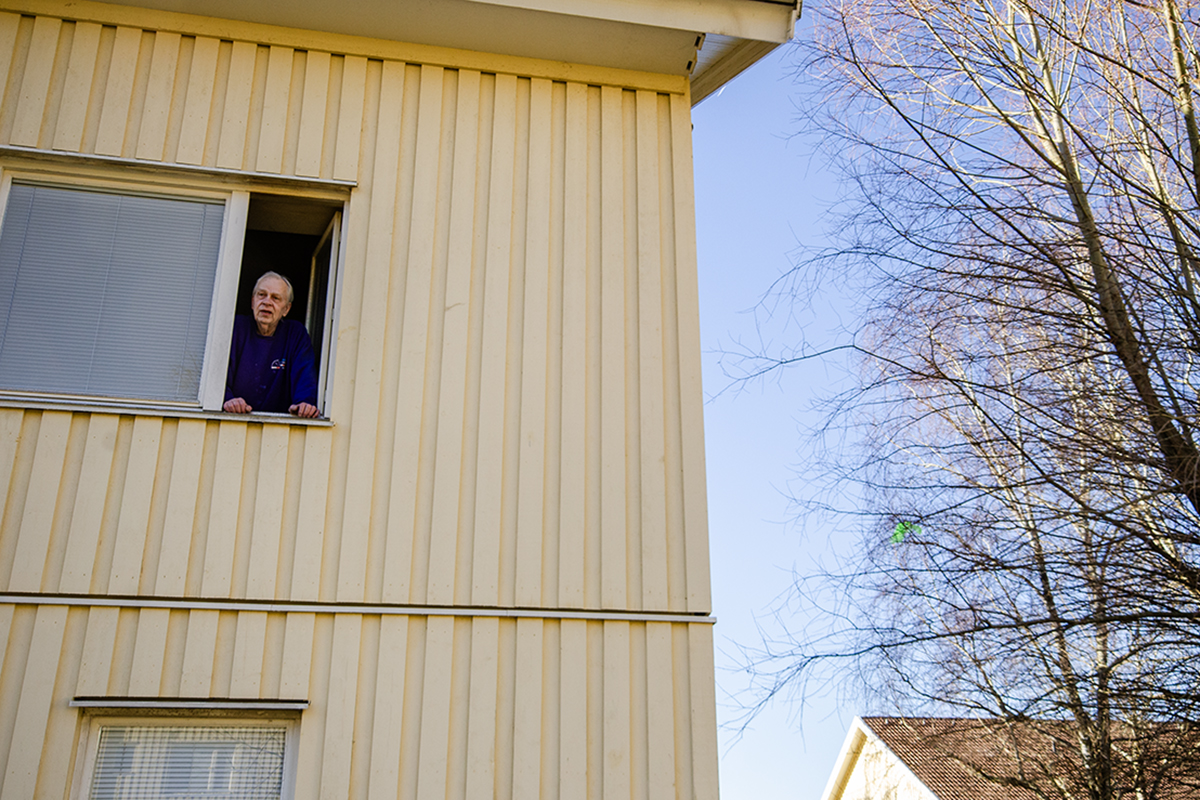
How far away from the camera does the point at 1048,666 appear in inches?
303

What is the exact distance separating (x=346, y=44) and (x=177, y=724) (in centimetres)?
359

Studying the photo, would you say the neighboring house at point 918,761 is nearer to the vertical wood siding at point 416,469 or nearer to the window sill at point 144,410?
the vertical wood siding at point 416,469

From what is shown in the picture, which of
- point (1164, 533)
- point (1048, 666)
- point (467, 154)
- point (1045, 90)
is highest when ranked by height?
point (1045, 90)

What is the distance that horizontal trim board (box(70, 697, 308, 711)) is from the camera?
14.3 feet

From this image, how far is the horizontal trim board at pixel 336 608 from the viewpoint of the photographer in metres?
4.50

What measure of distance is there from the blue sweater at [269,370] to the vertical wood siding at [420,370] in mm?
228

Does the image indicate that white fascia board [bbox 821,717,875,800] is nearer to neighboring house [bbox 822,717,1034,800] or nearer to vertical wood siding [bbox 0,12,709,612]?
neighboring house [bbox 822,717,1034,800]

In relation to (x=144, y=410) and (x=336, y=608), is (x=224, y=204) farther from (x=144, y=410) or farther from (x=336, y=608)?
(x=336, y=608)

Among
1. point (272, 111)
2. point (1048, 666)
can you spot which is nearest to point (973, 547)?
point (1048, 666)

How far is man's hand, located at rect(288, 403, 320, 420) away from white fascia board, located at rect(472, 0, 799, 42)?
2332 millimetres

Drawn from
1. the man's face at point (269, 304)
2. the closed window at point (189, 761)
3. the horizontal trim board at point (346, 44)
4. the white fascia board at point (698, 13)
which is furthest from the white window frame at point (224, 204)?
the white fascia board at point (698, 13)

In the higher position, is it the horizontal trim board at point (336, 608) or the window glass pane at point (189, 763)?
the horizontal trim board at point (336, 608)

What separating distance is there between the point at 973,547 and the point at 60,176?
6.24m

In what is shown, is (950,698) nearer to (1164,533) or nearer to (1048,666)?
(1048,666)
